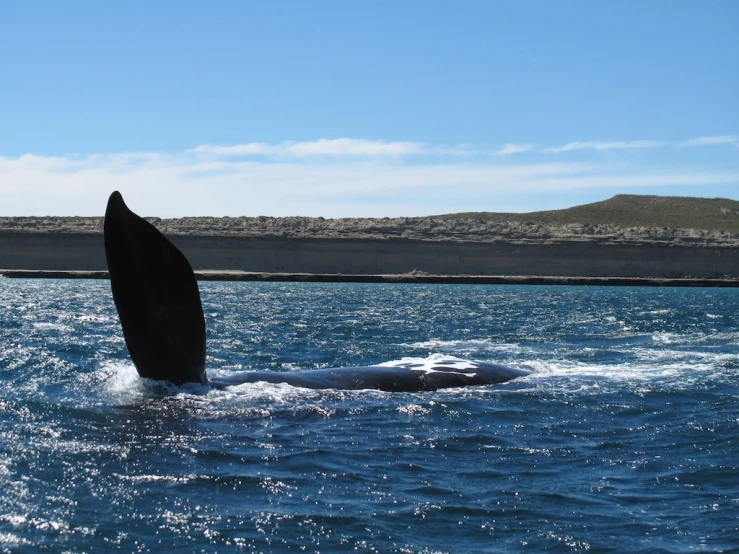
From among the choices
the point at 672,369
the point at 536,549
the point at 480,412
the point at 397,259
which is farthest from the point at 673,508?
the point at 397,259

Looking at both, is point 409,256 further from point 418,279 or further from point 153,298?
point 153,298

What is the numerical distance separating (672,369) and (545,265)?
228 feet

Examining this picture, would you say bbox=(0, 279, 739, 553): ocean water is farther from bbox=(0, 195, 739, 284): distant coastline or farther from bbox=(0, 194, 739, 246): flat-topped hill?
bbox=(0, 194, 739, 246): flat-topped hill

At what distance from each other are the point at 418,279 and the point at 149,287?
67.0 meters

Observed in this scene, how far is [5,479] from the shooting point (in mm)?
8453

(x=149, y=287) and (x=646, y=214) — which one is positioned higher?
(x=646, y=214)

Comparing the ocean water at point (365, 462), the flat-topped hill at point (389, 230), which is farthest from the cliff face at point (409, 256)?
the ocean water at point (365, 462)

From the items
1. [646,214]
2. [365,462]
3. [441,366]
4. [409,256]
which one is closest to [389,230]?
[409,256]

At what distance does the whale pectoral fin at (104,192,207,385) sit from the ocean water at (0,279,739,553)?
33.1 inches

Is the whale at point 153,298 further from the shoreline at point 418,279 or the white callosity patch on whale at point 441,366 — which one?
the shoreline at point 418,279

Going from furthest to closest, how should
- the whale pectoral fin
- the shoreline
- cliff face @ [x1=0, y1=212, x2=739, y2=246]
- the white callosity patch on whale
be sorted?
1. cliff face @ [x1=0, y1=212, x2=739, y2=246]
2. the shoreline
3. the white callosity patch on whale
4. the whale pectoral fin

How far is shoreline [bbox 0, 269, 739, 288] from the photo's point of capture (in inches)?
2970

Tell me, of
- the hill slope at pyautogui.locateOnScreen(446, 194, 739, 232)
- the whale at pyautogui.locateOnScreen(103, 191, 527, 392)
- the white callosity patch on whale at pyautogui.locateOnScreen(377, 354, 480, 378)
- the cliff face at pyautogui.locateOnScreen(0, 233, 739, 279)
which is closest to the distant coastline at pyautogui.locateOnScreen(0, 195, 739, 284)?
the cliff face at pyautogui.locateOnScreen(0, 233, 739, 279)

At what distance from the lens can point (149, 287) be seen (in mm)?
11039
